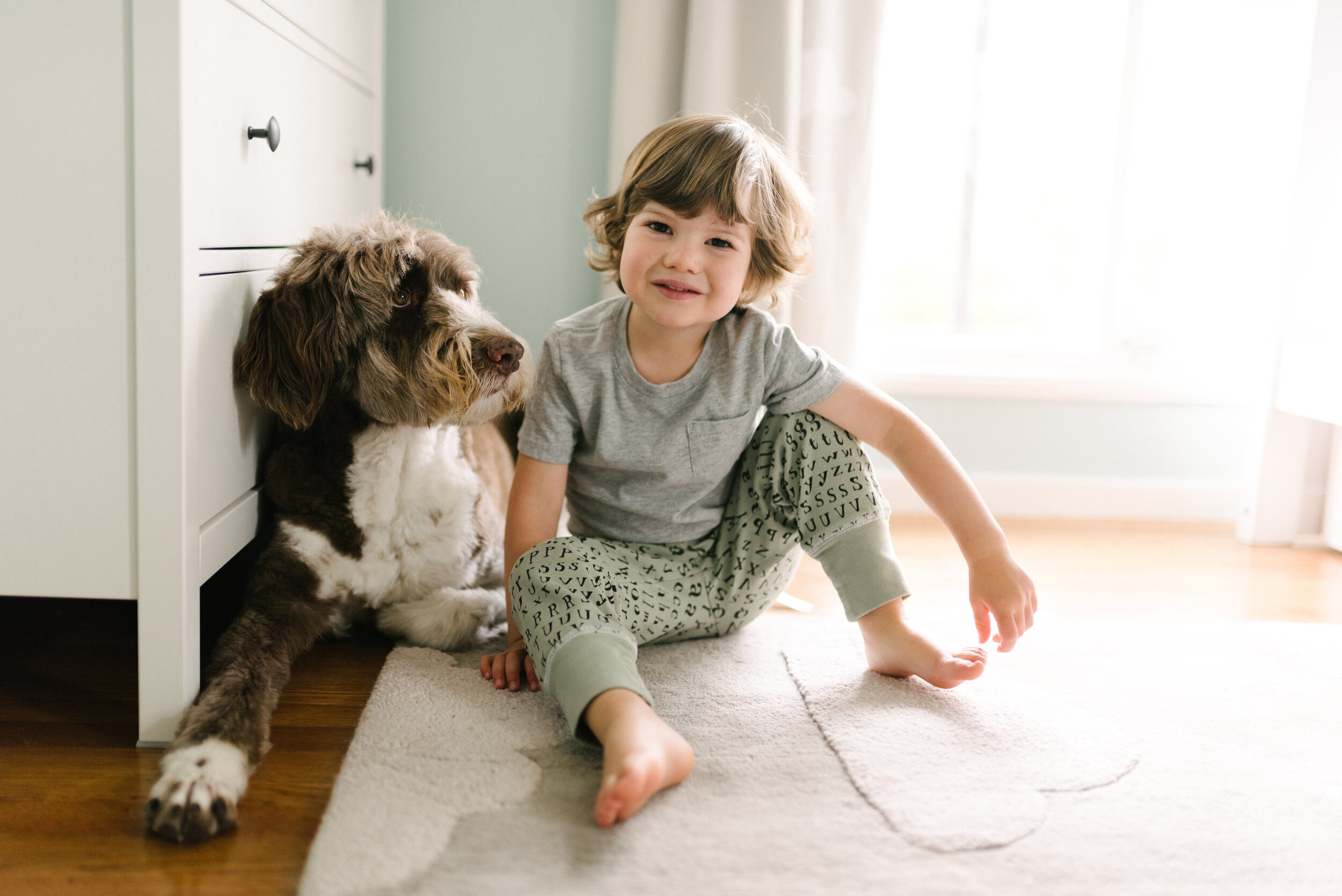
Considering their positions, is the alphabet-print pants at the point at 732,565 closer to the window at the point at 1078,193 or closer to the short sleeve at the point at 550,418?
the short sleeve at the point at 550,418

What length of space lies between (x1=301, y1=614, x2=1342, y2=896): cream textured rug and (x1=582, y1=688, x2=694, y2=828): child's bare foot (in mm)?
22

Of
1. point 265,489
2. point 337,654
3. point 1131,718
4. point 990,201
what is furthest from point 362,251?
point 990,201

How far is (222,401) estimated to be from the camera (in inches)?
44.2

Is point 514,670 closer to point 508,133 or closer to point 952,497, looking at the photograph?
point 952,497

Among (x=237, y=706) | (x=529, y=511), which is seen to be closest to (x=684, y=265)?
(x=529, y=511)

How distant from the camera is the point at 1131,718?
119 cm

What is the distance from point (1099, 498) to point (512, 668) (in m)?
1.68

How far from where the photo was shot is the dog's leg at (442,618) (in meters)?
1.32

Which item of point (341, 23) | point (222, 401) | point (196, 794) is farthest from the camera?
point (341, 23)

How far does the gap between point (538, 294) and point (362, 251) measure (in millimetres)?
954

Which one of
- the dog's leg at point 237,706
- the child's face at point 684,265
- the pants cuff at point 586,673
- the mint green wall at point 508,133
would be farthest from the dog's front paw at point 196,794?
the mint green wall at point 508,133

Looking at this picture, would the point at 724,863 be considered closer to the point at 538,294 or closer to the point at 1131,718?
the point at 1131,718

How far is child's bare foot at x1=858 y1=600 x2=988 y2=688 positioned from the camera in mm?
1193

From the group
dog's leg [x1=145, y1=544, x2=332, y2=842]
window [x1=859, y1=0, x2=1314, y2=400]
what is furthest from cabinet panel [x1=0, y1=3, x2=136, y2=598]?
window [x1=859, y1=0, x2=1314, y2=400]
